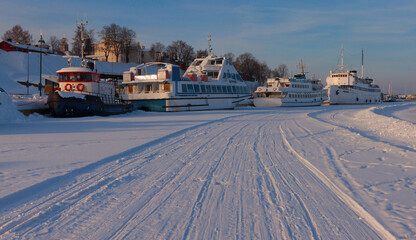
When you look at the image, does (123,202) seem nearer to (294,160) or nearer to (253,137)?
(294,160)

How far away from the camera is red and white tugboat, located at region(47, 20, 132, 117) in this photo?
18.8 m

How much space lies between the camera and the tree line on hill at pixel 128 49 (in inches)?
3024

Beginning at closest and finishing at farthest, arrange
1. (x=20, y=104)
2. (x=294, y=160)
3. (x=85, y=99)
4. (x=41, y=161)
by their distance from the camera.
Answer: (x=41, y=161) < (x=294, y=160) < (x=20, y=104) < (x=85, y=99)

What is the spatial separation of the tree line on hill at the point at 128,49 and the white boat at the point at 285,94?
3146cm

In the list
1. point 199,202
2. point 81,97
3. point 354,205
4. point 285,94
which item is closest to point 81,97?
point 81,97

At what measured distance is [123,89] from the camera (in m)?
30.0

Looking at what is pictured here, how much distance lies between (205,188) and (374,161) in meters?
4.26

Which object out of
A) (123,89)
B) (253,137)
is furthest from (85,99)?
(253,137)

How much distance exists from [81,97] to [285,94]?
31193 mm

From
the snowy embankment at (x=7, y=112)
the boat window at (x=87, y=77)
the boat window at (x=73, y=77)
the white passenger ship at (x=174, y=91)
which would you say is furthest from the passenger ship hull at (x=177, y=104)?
the snowy embankment at (x=7, y=112)

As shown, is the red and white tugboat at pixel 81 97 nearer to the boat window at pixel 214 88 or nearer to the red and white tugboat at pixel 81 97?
the red and white tugboat at pixel 81 97

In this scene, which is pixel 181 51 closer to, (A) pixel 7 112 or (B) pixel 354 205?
(A) pixel 7 112

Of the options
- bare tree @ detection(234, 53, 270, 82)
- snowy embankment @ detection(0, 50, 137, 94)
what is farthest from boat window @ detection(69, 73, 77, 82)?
bare tree @ detection(234, 53, 270, 82)

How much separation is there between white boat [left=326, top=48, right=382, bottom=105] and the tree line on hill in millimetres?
25786
